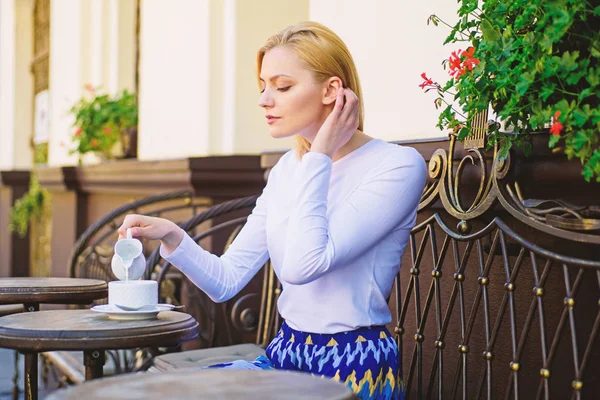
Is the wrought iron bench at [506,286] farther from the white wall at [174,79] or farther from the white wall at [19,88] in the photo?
the white wall at [19,88]

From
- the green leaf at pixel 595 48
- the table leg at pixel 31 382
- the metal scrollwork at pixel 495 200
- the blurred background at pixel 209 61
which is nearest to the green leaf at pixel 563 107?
the green leaf at pixel 595 48

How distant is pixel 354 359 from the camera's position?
7.20 feet

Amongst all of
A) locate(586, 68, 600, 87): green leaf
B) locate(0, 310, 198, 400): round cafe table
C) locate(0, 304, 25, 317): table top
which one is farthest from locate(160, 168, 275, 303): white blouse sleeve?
→ locate(0, 304, 25, 317): table top

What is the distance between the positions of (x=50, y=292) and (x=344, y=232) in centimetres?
129

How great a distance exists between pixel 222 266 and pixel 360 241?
0.56 m

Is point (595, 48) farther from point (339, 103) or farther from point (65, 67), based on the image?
point (65, 67)

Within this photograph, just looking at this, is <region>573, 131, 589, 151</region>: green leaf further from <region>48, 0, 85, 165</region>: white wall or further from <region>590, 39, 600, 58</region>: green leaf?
<region>48, 0, 85, 165</region>: white wall

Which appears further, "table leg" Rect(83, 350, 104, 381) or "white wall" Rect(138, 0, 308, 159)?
"white wall" Rect(138, 0, 308, 159)

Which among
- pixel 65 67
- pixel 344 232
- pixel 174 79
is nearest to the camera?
pixel 344 232

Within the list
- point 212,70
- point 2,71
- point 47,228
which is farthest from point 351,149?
point 2,71

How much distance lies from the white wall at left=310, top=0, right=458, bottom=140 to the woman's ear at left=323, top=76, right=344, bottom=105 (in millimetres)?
792

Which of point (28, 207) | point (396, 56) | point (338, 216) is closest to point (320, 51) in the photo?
point (338, 216)

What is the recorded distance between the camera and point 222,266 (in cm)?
258

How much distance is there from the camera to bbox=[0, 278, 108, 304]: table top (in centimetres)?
300
